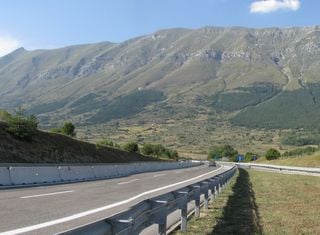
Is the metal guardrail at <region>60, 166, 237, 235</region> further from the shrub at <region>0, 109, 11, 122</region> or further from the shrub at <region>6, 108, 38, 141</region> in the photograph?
the shrub at <region>0, 109, 11, 122</region>

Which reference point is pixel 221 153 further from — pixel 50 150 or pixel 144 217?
pixel 144 217

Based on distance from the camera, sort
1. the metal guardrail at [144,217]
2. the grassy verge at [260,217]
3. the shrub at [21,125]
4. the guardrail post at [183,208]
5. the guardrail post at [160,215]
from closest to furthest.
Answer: the metal guardrail at [144,217] → the guardrail post at [160,215] → the guardrail post at [183,208] → the grassy verge at [260,217] → the shrub at [21,125]

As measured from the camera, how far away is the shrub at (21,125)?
46.2 meters

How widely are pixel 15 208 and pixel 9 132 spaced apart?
33.5 metres

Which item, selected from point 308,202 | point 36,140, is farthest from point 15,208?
point 36,140

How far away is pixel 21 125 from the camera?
153 feet

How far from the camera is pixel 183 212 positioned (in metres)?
11.9

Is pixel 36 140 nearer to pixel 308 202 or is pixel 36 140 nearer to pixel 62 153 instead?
pixel 62 153

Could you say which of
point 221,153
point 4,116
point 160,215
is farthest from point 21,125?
point 221,153

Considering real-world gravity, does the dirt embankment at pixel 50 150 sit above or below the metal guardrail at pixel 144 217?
above

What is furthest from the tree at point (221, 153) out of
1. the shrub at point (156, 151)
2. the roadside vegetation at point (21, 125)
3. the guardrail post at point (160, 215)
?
the guardrail post at point (160, 215)

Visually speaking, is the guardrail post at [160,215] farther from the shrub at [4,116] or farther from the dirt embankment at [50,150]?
the shrub at [4,116]

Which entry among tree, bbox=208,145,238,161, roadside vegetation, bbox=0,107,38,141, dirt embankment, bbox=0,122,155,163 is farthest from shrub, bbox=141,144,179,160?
A: roadside vegetation, bbox=0,107,38,141

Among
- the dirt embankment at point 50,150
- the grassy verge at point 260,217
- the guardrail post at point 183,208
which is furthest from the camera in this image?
the dirt embankment at point 50,150
